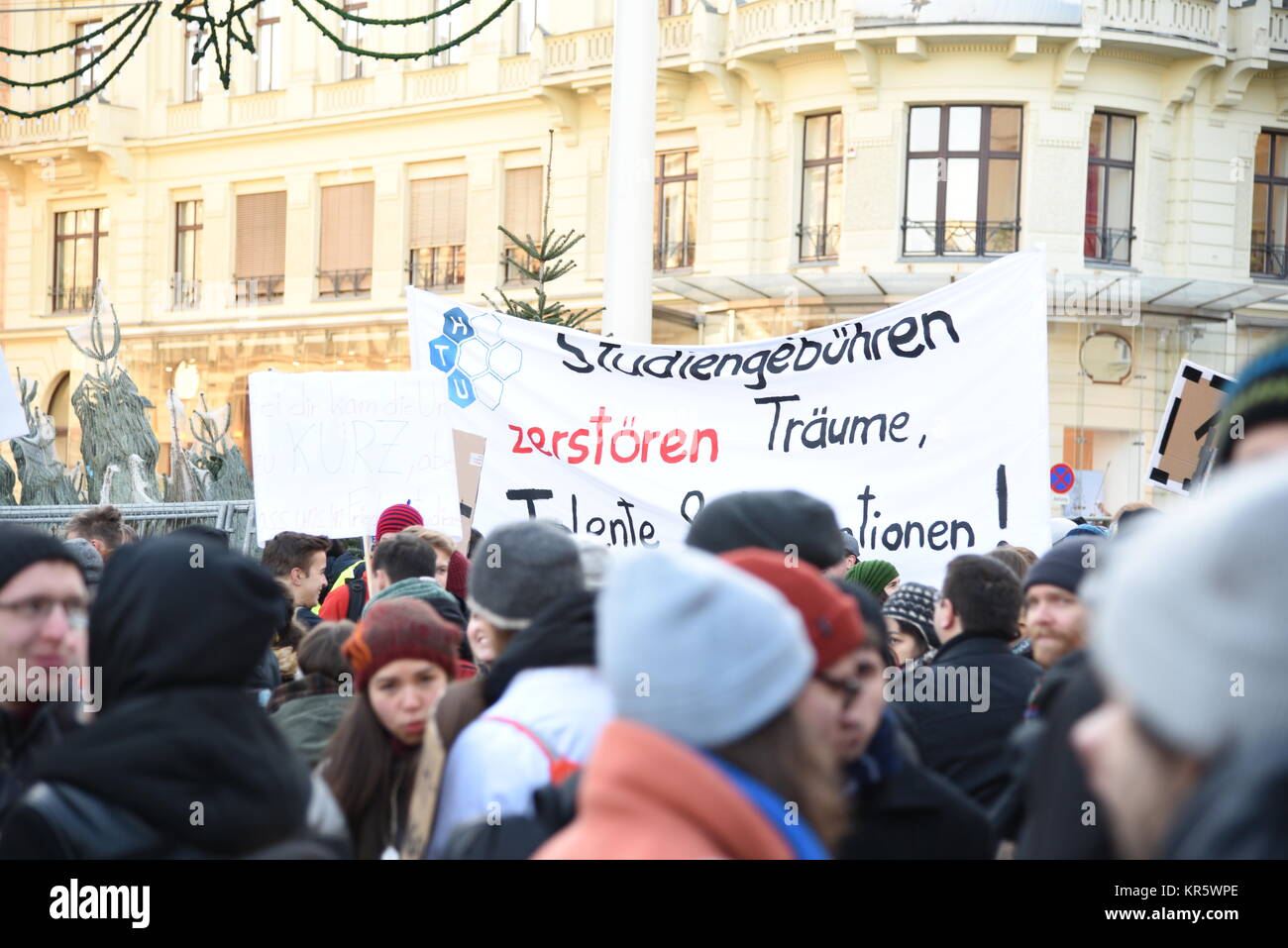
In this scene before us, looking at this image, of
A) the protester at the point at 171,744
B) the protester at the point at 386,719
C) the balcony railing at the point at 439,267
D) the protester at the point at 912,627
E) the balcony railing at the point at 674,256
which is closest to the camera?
the protester at the point at 171,744

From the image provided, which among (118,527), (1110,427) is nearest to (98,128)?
(1110,427)

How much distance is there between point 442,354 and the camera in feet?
28.3

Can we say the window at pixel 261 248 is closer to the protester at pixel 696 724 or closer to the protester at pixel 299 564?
the protester at pixel 299 564

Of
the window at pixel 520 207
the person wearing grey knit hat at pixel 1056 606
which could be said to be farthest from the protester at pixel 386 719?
the window at pixel 520 207

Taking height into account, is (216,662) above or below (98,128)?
below

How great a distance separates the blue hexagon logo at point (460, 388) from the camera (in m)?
8.51

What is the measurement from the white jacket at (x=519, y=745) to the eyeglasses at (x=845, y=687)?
498 mm

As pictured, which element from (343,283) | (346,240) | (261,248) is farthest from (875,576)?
(261,248)

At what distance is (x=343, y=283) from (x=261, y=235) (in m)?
2.42

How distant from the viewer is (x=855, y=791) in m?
2.95

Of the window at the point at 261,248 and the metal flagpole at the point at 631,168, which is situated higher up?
the window at the point at 261,248

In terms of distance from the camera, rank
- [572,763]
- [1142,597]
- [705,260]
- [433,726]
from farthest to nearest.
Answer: [705,260] < [433,726] < [572,763] < [1142,597]

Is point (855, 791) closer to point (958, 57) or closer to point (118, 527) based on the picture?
point (118, 527)
